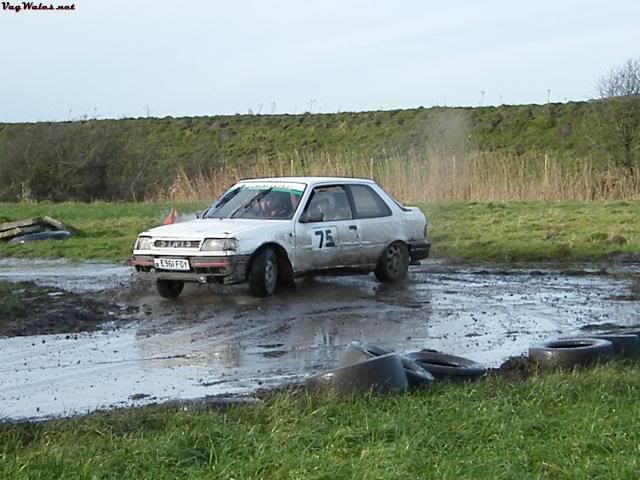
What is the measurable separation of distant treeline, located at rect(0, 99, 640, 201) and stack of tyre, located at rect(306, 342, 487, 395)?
19441 millimetres

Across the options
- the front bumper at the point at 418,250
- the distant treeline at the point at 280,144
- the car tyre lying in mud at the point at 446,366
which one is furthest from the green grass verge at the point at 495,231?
the car tyre lying in mud at the point at 446,366

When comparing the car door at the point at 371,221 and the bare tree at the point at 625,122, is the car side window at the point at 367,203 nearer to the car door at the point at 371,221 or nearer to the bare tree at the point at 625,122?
the car door at the point at 371,221

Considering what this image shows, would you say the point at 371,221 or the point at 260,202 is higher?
the point at 260,202

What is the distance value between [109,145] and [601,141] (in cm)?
1630

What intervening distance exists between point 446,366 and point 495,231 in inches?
506

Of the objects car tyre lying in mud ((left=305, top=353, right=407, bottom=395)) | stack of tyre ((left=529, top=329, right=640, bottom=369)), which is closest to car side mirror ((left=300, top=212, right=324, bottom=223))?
stack of tyre ((left=529, top=329, right=640, bottom=369))

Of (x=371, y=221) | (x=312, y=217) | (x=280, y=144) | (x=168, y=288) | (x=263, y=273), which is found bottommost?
(x=168, y=288)

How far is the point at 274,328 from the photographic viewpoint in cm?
1142

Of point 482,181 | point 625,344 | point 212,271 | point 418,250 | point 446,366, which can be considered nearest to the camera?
point 446,366

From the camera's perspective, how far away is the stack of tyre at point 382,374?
7414mm

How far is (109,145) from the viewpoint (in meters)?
38.2

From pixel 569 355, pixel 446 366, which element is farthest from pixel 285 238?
pixel 569 355

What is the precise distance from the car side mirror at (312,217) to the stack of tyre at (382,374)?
6.03 m

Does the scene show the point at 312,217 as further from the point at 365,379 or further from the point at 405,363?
the point at 365,379
